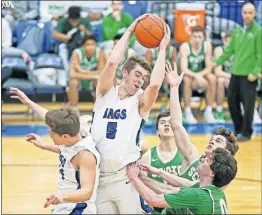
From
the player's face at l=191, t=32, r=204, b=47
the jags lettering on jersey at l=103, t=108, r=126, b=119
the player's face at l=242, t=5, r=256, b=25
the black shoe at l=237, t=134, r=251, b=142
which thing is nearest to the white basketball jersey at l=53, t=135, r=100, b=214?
the jags lettering on jersey at l=103, t=108, r=126, b=119

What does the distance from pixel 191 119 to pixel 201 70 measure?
84 centimetres

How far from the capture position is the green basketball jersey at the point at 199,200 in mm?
5316

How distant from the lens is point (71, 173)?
19.6 ft

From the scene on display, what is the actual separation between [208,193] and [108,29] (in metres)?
9.74

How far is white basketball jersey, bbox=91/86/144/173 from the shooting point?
6.33 metres

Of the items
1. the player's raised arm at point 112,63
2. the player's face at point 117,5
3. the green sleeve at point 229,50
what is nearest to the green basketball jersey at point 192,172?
the player's raised arm at point 112,63

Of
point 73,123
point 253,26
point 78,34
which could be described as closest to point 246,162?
point 253,26

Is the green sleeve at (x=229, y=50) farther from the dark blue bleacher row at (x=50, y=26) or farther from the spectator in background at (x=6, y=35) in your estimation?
the spectator in background at (x=6, y=35)

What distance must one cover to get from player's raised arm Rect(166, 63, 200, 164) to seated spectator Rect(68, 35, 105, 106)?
748 cm

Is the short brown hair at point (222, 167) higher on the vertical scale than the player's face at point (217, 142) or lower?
higher

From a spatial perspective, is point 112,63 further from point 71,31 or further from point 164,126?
point 71,31

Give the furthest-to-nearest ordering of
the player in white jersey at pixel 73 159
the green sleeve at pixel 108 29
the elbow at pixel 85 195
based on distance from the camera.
→ the green sleeve at pixel 108 29, the player in white jersey at pixel 73 159, the elbow at pixel 85 195

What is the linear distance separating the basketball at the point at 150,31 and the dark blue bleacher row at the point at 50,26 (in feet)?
24.9

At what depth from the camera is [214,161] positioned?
535 centimetres
